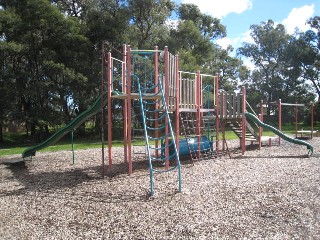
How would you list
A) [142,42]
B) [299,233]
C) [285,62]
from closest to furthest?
Answer: [299,233], [142,42], [285,62]

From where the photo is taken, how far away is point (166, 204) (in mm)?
5660

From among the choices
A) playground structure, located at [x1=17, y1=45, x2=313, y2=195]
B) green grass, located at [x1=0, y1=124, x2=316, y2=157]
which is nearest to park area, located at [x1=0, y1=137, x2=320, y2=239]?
playground structure, located at [x1=17, y1=45, x2=313, y2=195]

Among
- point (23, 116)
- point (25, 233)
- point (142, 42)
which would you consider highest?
point (142, 42)

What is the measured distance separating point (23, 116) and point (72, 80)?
3.78 metres

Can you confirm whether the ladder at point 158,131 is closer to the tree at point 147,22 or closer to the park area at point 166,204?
the park area at point 166,204

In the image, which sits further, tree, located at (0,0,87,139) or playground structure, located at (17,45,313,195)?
tree, located at (0,0,87,139)

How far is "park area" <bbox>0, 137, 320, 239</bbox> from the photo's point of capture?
4.49 m

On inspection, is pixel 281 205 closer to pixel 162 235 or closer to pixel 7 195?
pixel 162 235

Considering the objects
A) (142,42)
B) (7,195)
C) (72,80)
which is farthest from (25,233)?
(142,42)

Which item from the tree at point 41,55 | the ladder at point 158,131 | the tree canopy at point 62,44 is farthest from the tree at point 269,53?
the ladder at point 158,131

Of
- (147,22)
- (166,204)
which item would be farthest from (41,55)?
(166,204)

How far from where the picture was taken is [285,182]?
712cm

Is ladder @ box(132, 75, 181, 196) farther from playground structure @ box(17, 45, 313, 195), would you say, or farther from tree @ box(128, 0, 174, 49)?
tree @ box(128, 0, 174, 49)

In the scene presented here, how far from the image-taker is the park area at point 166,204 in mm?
4488
